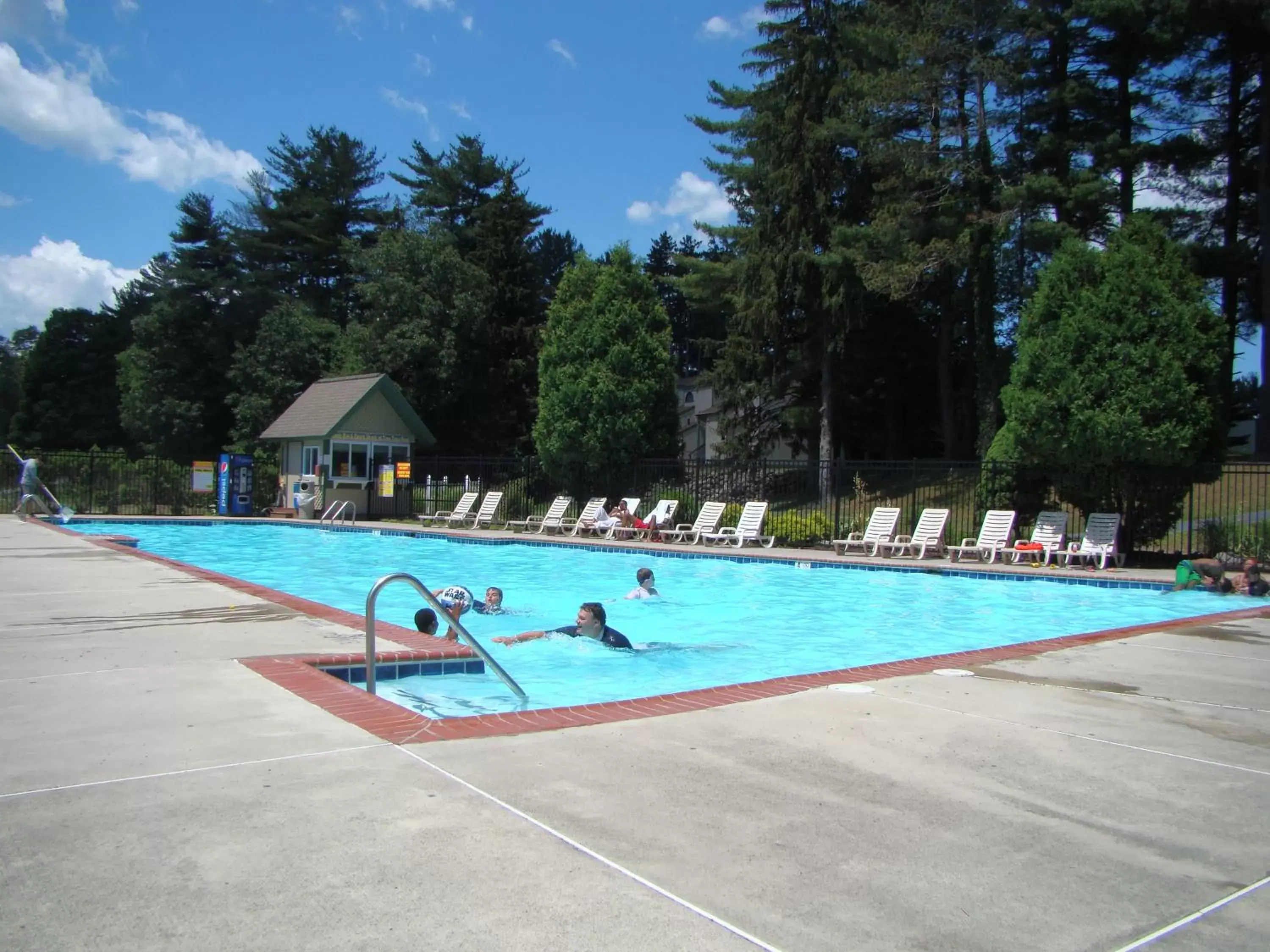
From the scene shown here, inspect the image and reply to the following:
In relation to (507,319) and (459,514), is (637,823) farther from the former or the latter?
(507,319)

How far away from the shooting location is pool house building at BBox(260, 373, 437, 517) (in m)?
28.2

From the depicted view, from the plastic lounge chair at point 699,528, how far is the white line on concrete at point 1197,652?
1332cm

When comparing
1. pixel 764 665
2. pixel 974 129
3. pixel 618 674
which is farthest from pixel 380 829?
pixel 974 129

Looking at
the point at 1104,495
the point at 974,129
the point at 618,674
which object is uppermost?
the point at 974,129

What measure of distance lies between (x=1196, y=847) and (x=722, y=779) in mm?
1814

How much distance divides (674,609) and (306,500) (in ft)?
57.2

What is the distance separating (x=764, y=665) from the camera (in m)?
9.96

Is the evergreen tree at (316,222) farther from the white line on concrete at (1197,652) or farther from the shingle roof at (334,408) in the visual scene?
the white line on concrete at (1197,652)

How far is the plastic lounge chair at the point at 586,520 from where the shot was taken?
75.8 ft

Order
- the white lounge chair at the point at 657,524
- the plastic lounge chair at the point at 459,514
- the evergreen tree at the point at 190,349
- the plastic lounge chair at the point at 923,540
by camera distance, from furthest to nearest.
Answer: the evergreen tree at the point at 190,349
the plastic lounge chair at the point at 459,514
the white lounge chair at the point at 657,524
the plastic lounge chair at the point at 923,540

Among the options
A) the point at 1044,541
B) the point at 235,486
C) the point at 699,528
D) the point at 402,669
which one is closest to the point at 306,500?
the point at 235,486

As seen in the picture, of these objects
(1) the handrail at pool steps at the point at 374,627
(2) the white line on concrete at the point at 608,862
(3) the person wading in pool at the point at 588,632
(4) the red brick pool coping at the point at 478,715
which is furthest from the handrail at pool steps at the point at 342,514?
(2) the white line on concrete at the point at 608,862

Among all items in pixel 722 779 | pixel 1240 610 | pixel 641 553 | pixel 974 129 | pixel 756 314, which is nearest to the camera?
pixel 722 779

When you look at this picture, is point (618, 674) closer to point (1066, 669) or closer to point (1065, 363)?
point (1066, 669)
